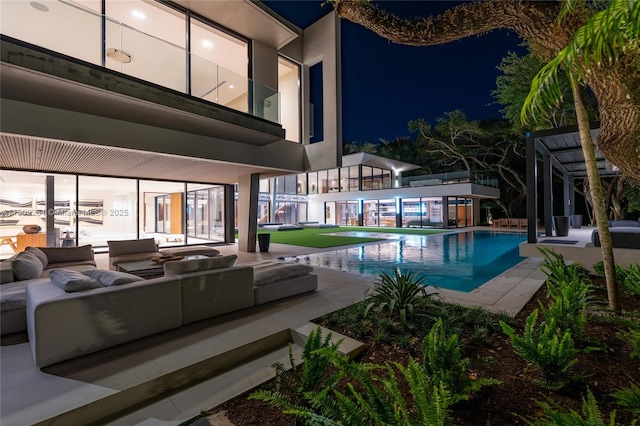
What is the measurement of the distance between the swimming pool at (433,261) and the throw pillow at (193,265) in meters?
4.07

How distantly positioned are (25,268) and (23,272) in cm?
6

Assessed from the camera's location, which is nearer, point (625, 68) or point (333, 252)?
point (625, 68)

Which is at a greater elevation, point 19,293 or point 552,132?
point 552,132

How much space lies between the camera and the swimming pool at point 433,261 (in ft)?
22.7

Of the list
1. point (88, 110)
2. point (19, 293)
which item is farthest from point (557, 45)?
point (88, 110)

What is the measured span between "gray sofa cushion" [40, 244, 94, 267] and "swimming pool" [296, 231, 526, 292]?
17.9 ft

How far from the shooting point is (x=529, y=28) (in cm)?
312

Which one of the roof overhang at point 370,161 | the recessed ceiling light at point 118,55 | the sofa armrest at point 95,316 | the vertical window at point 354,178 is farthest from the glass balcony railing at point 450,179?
the sofa armrest at point 95,316

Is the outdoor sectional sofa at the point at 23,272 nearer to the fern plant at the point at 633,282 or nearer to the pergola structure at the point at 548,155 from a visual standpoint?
the fern plant at the point at 633,282

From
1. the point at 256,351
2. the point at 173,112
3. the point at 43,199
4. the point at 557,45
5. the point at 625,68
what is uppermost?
the point at 173,112

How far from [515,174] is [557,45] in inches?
1019

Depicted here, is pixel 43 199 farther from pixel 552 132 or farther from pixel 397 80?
pixel 397 80

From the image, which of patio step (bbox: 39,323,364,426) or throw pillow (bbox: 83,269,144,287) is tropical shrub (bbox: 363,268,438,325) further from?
throw pillow (bbox: 83,269,144,287)

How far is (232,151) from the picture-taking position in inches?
322
